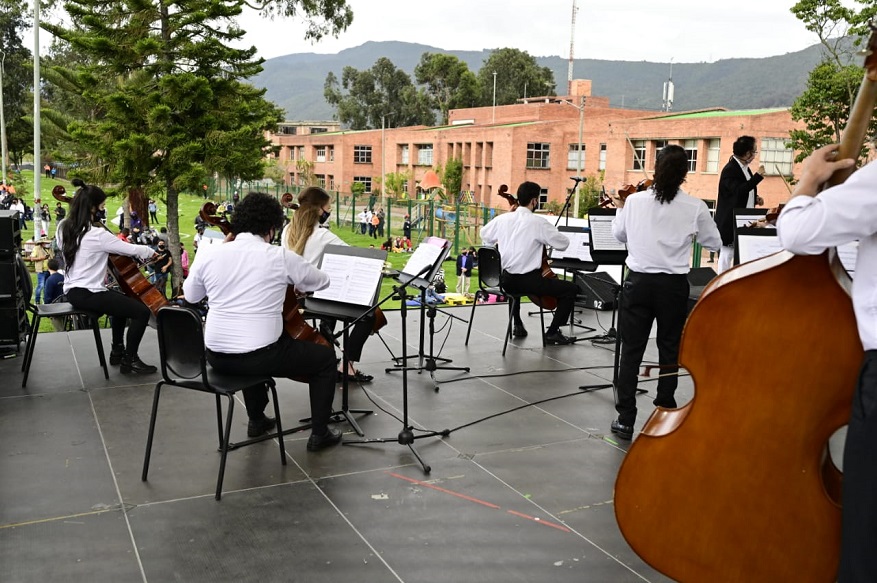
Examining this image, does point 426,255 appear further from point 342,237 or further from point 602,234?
point 342,237

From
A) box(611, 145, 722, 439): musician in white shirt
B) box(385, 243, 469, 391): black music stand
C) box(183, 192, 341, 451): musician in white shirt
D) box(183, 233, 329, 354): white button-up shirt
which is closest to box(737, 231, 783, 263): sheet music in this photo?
box(611, 145, 722, 439): musician in white shirt

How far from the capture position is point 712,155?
38406mm

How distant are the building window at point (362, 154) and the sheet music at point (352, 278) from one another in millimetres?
57787

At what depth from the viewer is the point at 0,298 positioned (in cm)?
607

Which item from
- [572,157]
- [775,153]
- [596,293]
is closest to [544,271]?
[596,293]

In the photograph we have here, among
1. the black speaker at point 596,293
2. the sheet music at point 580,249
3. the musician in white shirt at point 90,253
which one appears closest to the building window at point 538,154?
the black speaker at point 596,293

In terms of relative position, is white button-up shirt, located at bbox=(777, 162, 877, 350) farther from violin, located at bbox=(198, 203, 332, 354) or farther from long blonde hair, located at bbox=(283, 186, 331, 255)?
long blonde hair, located at bbox=(283, 186, 331, 255)

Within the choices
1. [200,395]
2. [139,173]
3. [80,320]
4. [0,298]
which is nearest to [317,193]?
[200,395]

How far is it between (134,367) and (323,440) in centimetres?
232

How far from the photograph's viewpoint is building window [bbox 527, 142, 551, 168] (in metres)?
47.5

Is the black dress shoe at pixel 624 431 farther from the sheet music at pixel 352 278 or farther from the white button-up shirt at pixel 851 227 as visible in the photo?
the white button-up shirt at pixel 851 227

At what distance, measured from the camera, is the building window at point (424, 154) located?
57312mm

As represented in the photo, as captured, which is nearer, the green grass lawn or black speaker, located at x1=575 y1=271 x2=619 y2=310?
black speaker, located at x1=575 y1=271 x2=619 y2=310

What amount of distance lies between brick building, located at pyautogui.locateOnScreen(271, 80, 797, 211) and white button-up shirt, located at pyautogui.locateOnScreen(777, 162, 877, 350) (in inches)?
976
